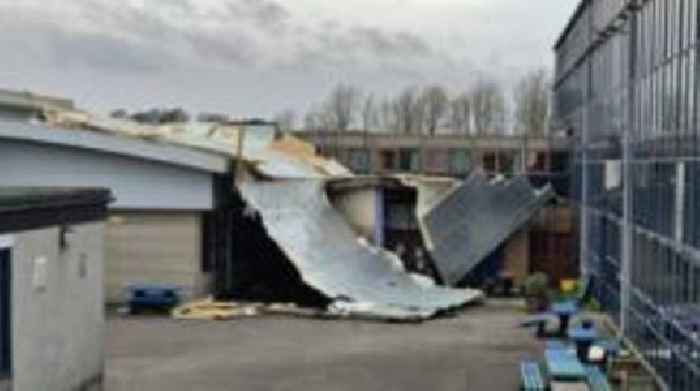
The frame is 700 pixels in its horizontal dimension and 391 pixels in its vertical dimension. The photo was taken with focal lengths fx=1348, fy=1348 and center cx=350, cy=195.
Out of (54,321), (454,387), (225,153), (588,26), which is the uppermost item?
(588,26)

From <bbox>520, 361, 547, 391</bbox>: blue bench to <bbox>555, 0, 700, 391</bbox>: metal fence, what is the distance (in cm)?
154

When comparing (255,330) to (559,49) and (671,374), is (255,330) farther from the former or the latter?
(559,49)

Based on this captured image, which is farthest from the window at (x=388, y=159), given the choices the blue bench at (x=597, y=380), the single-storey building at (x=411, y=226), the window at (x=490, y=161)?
the blue bench at (x=597, y=380)

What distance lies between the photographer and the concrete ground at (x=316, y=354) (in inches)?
727

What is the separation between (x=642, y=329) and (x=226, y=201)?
39.9 feet

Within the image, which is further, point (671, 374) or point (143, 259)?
point (143, 259)

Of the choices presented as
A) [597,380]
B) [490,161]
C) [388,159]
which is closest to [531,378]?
[597,380]

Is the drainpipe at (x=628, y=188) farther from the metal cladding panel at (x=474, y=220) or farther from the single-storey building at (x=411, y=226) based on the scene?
the single-storey building at (x=411, y=226)

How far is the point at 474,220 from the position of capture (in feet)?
102

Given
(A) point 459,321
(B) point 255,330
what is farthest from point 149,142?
(A) point 459,321

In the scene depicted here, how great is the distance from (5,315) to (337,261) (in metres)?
16.2

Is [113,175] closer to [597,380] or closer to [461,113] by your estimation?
[597,380]

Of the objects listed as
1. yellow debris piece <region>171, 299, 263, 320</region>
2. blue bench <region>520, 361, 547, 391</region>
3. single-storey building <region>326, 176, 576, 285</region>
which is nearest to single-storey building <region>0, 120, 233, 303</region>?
yellow debris piece <region>171, 299, 263, 320</region>

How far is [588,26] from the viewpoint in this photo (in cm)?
3183
